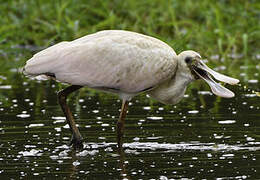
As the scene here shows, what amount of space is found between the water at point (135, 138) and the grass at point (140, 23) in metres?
3.83

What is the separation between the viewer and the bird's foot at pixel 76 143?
9695mm

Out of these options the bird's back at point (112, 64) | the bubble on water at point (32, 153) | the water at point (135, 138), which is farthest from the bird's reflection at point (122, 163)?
the bubble on water at point (32, 153)

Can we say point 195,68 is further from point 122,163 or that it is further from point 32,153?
point 32,153

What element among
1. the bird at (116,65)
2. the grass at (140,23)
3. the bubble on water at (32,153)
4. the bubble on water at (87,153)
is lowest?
the bubble on water at (32,153)

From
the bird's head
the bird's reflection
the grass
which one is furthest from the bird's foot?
the grass

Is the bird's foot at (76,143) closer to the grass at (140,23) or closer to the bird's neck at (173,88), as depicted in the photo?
the bird's neck at (173,88)

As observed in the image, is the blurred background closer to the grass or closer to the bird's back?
the grass

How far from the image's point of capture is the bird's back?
9.62 metres

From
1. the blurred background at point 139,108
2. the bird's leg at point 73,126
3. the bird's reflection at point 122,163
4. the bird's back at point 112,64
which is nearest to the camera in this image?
the bird's reflection at point 122,163

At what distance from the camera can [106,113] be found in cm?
1167

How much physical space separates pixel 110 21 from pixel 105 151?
8618 mm

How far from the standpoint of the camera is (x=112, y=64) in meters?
9.71

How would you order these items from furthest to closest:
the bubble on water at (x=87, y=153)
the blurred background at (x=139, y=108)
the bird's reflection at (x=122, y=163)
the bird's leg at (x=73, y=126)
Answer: the bird's leg at (x=73, y=126)
the bubble on water at (x=87, y=153)
the blurred background at (x=139, y=108)
the bird's reflection at (x=122, y=163)

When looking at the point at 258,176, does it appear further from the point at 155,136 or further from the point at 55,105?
the point at 55,105
